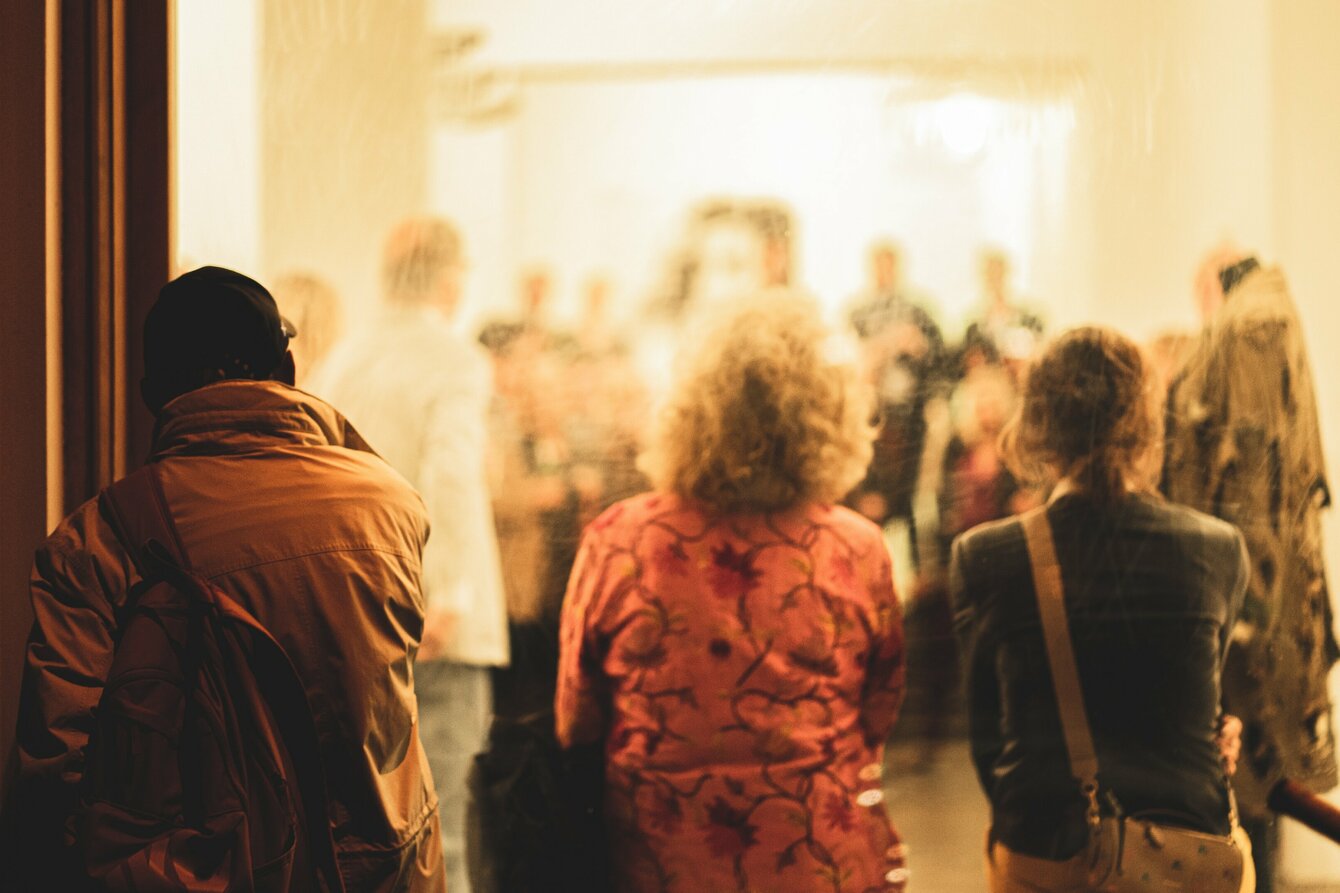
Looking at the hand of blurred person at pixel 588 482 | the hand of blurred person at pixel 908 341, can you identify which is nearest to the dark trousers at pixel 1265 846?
the hand of blurred person at pixel 908 341

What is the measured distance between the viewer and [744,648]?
5.50ft

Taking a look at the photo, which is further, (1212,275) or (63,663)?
(1212,275)

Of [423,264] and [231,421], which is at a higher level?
[423,264]

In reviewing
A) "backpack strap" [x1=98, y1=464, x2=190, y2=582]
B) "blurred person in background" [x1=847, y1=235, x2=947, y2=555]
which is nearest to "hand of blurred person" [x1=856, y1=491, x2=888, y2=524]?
"blurred person in background" [x1=847, y1=235, x2=947, y2=555]

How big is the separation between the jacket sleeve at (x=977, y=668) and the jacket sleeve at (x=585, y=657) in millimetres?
613

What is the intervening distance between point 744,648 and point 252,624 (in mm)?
742

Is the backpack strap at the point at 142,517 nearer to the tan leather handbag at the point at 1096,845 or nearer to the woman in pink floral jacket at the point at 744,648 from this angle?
the woman in pink floral jacket at the point at 744,648

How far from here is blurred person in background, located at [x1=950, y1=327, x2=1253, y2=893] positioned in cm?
185

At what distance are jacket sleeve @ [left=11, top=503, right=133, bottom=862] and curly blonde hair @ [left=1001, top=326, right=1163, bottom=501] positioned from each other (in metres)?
1.41

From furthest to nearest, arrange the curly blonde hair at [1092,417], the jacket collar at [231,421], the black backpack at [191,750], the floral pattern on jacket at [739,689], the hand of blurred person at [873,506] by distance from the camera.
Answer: the hand of blurred person at [873,506] → the curly blonde hair at [1092,417] → the floral pattern on jacket at [739,689] → the jacket collar at [231,421] → the black backpack at [191,750]

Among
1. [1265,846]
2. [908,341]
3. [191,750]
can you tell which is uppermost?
[908,341]

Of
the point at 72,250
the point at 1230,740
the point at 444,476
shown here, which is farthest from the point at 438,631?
the point at 1230,740

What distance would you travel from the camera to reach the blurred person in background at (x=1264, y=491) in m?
2.01

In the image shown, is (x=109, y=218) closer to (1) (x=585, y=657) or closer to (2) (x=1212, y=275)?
(1) (x=585, y=657)
